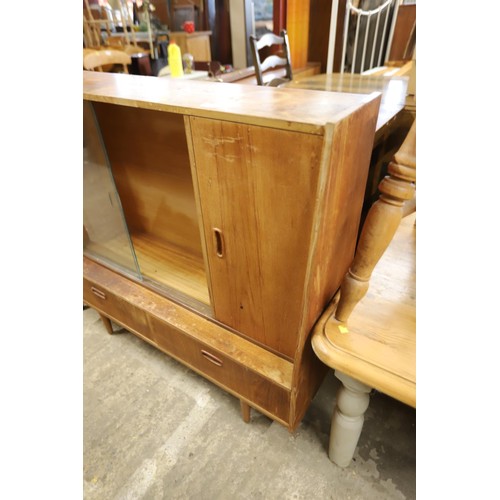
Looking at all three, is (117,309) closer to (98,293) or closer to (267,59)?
(98,293)

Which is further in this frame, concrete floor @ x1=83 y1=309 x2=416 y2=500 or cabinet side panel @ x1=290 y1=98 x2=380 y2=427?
concrete floor @ x1=83 y1=309 x2=416 y2=500

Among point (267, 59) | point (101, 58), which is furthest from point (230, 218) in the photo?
point (101, 58)

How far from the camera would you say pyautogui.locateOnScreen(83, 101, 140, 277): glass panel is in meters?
1.20

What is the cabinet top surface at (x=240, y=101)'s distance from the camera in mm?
594

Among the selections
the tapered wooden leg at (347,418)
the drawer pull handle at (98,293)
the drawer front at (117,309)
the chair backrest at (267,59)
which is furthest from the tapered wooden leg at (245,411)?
the chair backrest at (267,59)

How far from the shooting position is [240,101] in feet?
2.40

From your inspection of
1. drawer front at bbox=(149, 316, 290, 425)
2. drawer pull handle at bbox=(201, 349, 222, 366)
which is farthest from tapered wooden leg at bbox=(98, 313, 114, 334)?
drawer pull handle at bbox=(201, 349, 222, 366)

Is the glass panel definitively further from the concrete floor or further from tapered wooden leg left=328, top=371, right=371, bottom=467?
tapered wooden leg left=328, top=371, right=371, bottom=467

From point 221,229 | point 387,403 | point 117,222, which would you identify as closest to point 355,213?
point 221,229

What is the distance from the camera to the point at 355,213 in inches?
33.8

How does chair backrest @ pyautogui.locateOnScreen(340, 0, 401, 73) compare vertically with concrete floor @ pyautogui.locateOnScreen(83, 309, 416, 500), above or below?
above

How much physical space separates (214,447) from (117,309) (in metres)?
0.67

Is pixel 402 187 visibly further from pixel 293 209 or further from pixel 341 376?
pixel 341 376

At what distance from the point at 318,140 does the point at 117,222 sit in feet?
3.53
